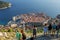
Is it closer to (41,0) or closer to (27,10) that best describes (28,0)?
(41,0)

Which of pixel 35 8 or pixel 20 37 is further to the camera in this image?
pixel 35 8

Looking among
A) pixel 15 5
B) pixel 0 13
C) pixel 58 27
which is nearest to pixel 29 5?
pixel 15 5

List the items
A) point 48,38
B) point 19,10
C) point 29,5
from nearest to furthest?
point 48,38 → point 19,10 → point 29,5

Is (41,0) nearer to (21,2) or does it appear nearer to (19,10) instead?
(21,2)

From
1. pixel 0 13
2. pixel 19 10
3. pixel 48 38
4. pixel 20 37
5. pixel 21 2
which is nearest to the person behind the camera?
pixel 20 37

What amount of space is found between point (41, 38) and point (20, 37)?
2.95 feet

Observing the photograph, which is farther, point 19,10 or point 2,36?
point 19,10

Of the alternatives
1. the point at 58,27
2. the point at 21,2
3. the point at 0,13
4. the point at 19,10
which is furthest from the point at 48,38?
the point at 21,2

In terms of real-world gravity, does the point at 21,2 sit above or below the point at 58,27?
below

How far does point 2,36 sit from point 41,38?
0.98 m

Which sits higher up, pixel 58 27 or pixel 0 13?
pixel 58 27

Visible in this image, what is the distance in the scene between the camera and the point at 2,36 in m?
5.43

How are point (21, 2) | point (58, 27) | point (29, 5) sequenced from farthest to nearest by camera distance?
point (21, 2), point (29, 5), point (58, 27)

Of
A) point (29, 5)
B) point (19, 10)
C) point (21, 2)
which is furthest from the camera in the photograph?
point (21, 2)
